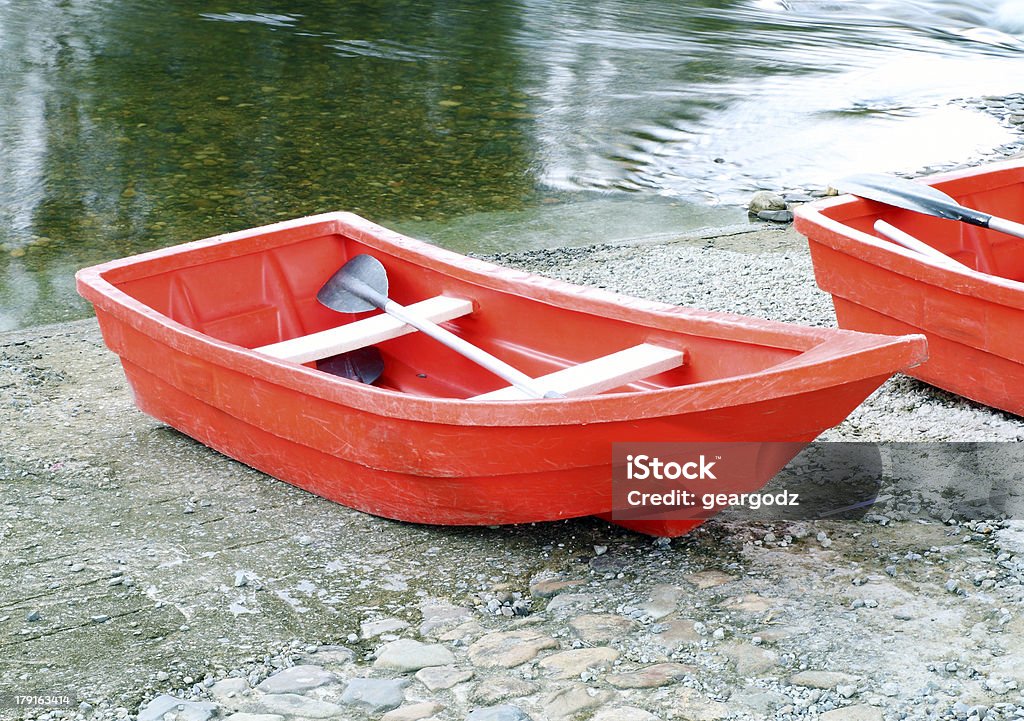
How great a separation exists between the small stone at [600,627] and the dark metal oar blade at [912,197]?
2.17 m

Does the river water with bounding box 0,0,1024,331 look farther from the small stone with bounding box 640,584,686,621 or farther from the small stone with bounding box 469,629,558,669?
the small stone with bounding box 640,584,686,621

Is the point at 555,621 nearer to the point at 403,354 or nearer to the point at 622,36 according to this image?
the point at 403,354

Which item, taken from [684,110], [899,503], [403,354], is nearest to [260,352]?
[403,354]

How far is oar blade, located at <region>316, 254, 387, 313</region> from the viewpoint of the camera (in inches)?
171

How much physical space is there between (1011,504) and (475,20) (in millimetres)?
9503

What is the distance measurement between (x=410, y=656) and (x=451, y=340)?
119 centimetres

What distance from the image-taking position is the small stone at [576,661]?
2.80 m

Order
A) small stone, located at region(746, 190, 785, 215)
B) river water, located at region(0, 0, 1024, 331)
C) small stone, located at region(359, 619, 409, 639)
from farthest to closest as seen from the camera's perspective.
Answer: river water, located at region(0, 0, 1024, 331) < small stone, located at region(746, 190, 785, 215) < small stone, located at region(359, 619, 409, 639)

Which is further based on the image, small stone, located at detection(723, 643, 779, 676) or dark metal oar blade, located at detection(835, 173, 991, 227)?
dark metal oar blade, located at detection(835, 173, 991, 227)

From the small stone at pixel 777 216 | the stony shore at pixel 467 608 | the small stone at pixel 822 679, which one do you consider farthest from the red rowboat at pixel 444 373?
the small stone at pixel 777 216

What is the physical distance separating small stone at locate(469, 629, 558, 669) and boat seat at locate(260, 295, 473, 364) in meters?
1.33

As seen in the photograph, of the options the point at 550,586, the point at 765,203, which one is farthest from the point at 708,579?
the point at 765,203

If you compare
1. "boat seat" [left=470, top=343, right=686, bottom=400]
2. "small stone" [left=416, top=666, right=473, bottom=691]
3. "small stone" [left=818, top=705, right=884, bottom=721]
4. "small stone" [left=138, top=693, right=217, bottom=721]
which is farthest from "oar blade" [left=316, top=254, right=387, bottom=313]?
"small stone" [left=818, top=705, right=884, bottom=721]

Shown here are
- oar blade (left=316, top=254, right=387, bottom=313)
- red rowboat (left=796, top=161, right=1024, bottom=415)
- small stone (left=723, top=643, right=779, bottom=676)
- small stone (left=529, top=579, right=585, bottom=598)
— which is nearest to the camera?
small stone (left=723, top=643, right=779, bottom=676)
